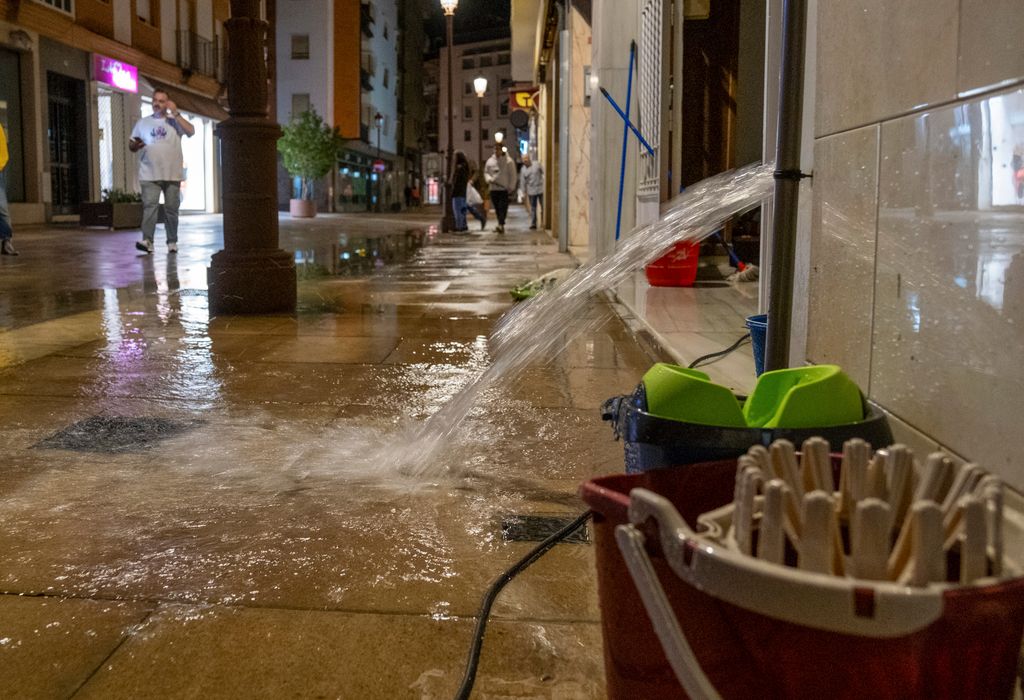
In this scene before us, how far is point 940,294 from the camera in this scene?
7.10 ft

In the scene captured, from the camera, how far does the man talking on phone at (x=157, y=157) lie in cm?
1230

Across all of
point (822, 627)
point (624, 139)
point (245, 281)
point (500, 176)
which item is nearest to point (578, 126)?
point (624, 139)

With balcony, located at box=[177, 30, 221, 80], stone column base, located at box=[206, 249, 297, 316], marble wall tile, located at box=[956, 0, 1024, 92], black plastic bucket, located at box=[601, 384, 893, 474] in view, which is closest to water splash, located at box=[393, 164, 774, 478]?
marble wall tile, located at box=[956, 0, 1024, 92]

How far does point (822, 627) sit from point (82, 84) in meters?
27.4

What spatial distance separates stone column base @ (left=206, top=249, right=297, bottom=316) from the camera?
6.74m

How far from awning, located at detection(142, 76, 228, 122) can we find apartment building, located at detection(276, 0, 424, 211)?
7.66 metres

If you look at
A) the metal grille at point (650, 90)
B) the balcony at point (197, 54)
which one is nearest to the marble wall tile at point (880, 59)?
the metal grille at point (650, 90)

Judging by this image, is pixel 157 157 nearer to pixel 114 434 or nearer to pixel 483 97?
pixel 114 434

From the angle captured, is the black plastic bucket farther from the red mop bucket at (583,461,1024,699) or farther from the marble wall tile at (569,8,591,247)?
the marble wall tile at (569,8,591,247)

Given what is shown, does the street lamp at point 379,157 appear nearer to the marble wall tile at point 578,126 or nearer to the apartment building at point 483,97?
the apartment building at point 483,97

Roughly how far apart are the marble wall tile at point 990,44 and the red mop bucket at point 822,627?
127cm

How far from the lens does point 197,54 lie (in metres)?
31.9

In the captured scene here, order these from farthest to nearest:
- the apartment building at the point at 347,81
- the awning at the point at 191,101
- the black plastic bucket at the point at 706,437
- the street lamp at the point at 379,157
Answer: the street lamp at the point at 379,157
the apartment building at the point at 347,81
the awning at the point at 191,101
the black plastic bucket at the point at 706,437

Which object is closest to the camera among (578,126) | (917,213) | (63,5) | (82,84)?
(917,213)
